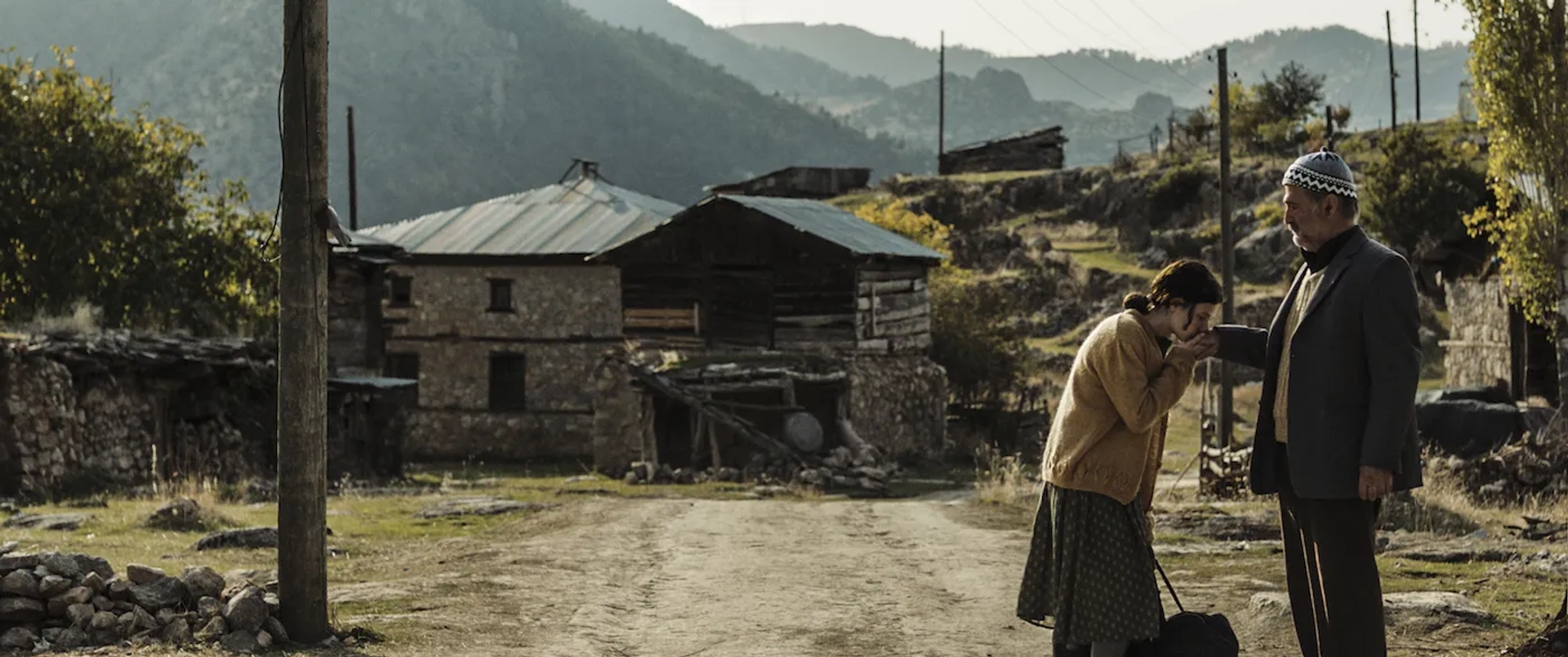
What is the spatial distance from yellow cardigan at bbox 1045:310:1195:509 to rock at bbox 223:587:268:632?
4.47 m

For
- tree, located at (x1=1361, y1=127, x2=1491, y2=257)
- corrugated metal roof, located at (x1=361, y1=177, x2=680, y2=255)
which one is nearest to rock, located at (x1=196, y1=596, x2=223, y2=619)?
corrugated metal roof, located at (x1=361, y1=177, x2=680, y2=255)

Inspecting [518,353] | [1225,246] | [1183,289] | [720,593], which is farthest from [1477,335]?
[1183,289]

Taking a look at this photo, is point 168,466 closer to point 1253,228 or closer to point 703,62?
point 1253,228

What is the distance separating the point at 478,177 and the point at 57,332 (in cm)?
11606

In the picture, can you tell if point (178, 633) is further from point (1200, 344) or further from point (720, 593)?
point (1200, 344)

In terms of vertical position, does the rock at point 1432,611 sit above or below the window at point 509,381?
below

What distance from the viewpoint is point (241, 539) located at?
42.6 feet

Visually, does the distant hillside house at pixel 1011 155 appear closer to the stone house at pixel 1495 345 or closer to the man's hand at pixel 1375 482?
the stone house at pixel 1495 345

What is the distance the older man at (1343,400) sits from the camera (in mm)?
5633

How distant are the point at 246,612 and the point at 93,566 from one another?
1.15 metres

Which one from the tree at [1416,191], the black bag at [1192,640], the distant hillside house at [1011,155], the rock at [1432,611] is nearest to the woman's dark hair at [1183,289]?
the black bag at [1192,640]

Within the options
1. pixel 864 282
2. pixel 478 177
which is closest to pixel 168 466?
pixel 864 282

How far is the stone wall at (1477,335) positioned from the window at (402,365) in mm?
23650

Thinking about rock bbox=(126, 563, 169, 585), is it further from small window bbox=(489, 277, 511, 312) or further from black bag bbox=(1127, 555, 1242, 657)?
small window bbox=(489, 277, 511, 312)
